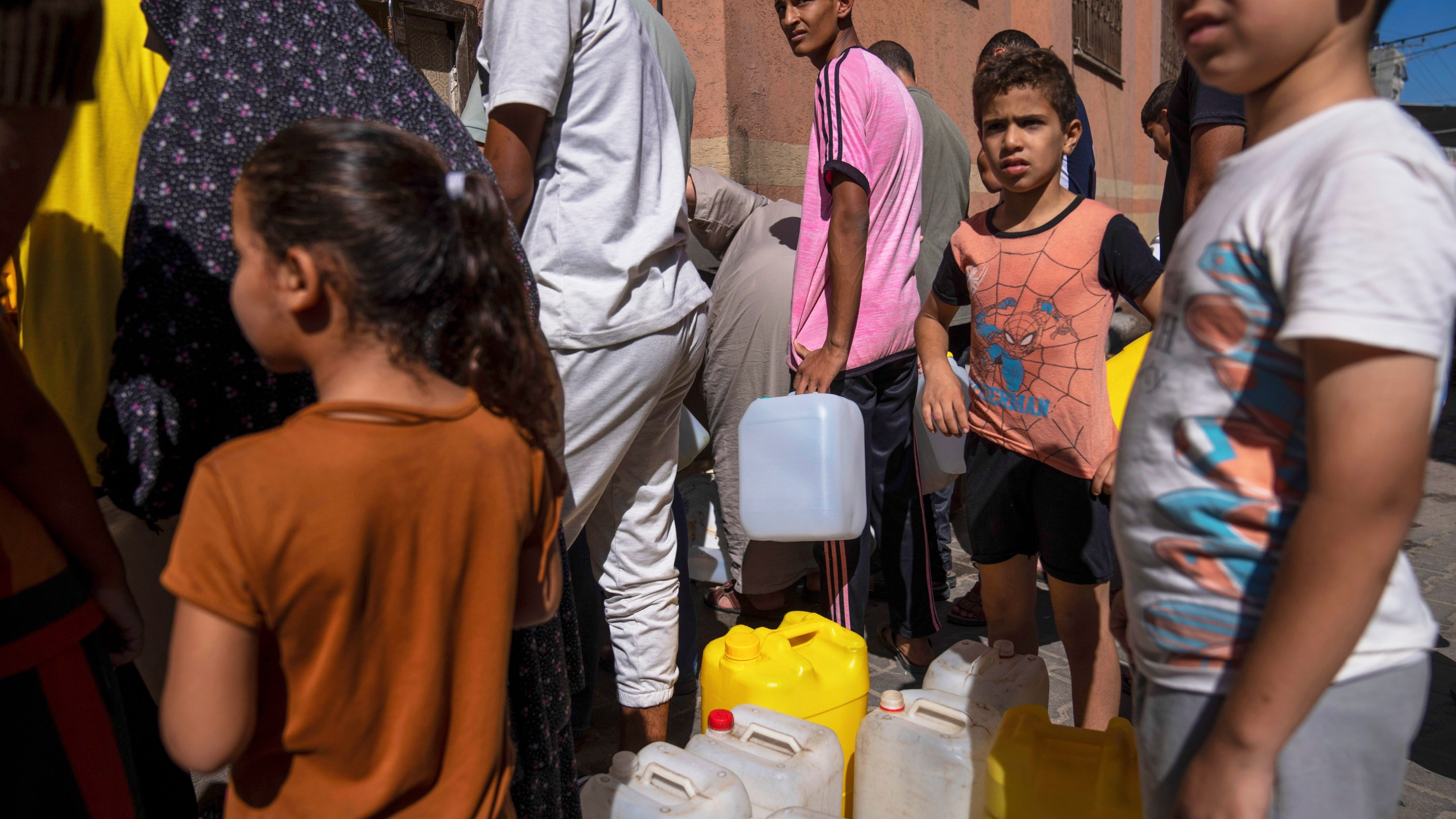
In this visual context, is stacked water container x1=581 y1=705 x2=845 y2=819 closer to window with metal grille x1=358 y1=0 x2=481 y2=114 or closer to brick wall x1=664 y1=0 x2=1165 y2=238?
window with metal grille x1=358 y1=0 x2=481 y2=114

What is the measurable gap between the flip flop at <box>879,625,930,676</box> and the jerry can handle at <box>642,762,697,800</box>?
1383 mm

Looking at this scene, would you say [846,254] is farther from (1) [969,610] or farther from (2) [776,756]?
(1) [969,610]

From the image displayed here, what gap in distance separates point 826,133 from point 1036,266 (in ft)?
2.75

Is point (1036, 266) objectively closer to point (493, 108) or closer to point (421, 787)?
point (493, 108)

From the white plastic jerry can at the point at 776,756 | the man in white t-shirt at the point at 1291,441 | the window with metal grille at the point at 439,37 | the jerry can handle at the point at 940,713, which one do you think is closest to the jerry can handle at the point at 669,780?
the white plastic jerry can at the point at 776,756

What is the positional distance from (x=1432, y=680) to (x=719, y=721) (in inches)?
97.8

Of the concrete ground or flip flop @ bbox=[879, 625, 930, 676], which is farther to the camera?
flip flop @ bbox=[879, 625, 930, 676]

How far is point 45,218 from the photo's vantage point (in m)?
1.39

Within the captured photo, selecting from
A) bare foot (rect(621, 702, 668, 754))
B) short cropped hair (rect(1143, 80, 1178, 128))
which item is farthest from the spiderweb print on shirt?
short cropped hair (rect(1143, 80, 1178, 128))

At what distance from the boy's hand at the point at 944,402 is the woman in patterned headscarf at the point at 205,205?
142cm

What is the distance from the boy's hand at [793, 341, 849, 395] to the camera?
2.83m

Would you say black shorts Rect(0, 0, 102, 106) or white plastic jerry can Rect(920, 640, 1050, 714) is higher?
black shorts Rect(0, 0, 102, 106)

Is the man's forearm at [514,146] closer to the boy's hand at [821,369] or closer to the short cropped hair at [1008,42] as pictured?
the boy's hand at [821,369]

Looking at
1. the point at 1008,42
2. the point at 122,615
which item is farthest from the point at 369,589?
the point at 1008,42
